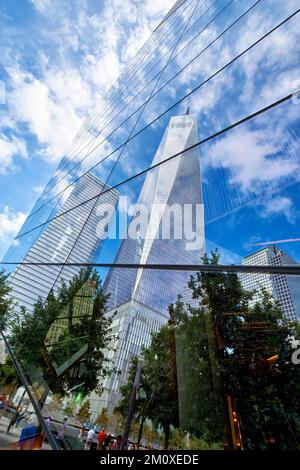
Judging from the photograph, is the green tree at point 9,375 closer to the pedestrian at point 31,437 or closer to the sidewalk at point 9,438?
the sidewalk at point 9,438

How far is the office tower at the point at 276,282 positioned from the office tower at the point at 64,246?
9.14ft

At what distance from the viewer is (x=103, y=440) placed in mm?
1791

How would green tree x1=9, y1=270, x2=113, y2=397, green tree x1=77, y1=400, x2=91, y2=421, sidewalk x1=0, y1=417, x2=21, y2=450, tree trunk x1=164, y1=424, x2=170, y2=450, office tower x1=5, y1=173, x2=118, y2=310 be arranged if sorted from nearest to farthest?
tree trunk x1=164, y1=424, x2=170, y2=450
sidewalk x1=0, y1=417, x2=21, y2=450
green tree x1=77, y1=400, x2=91, y2=421
green tree x1=9, y1=270, x2=113, y2=397
office tower x1=5, y1=173, x2=118, y2=310

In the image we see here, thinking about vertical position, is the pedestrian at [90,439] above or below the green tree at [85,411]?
below

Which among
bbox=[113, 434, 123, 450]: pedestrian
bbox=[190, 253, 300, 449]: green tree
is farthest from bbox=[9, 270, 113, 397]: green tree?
bbox=[190, 253, 300, 449]: green tree

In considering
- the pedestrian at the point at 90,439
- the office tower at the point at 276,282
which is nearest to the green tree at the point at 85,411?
the pedestrian at the point at 90,439

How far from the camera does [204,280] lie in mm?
2338

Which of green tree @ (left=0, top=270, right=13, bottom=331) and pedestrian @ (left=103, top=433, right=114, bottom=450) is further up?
green tree @ (left=0, top=270, right=13, bottom=331)

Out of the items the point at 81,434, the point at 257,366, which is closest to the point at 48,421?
the point at 81,434

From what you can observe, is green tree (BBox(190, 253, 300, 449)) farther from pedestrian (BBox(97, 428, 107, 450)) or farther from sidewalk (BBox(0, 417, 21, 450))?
sidewalk (BBox(0, 417, 21, 450))

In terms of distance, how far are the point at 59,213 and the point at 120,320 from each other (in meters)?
4.62

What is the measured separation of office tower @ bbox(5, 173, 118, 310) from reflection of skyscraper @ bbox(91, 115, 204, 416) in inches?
43.8

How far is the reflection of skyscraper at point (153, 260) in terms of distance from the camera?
7.73ft

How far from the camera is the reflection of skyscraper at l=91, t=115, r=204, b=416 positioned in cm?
236
